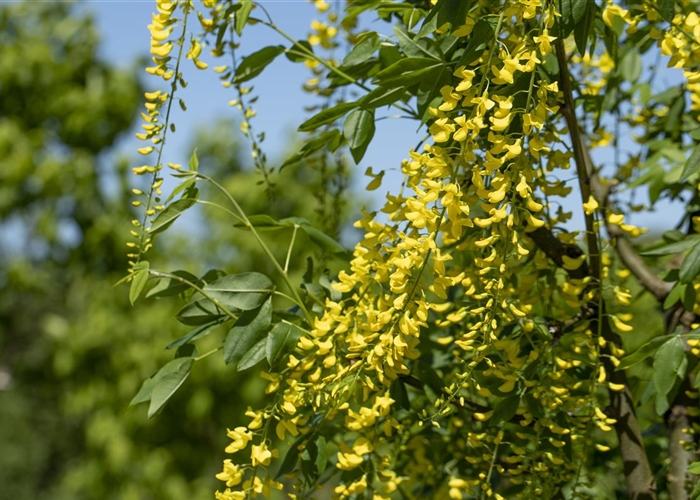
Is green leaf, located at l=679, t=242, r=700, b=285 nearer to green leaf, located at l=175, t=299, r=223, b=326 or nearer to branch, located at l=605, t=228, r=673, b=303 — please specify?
branch, located at l=605, t=228, r=673, b=303

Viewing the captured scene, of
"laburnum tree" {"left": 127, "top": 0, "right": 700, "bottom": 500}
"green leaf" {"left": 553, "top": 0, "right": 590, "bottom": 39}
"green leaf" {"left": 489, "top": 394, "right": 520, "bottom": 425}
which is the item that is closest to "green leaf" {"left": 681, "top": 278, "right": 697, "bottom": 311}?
"laburnum tree" {"left": 127, "top": 0, "right": 700, "bottom": 500}

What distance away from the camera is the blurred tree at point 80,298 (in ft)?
28.4

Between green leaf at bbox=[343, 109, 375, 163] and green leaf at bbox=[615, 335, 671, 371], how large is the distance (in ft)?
1.10

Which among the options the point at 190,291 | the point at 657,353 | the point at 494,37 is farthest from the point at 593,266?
the point at 190,291

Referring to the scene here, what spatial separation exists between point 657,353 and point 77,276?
1036cm

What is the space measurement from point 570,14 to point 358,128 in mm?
238

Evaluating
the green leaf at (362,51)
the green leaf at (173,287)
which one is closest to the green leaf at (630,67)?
the green leaf at (362,51)

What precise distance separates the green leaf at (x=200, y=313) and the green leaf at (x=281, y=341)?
10 cm

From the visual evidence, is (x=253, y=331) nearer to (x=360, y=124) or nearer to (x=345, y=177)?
(x=360, y=124)

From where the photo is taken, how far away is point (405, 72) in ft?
2.39

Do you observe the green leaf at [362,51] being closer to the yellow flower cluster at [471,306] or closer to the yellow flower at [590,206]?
the yellow flower cluster at [471,306]

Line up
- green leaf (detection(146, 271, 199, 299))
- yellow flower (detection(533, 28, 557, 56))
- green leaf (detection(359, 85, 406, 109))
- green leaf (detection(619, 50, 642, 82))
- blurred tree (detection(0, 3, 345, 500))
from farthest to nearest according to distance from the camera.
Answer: blurred tree (detection(0, 3, 345, 500)) → green leaf (detection(619, 50, 642, 82)) → green leaf (detection(146, 271, 199, 299)) → green leaf (detection(359, 85, 406, 109)) → yellow flower (detection(533, 28, 557, 56))

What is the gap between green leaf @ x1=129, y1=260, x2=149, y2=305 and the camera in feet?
2.50

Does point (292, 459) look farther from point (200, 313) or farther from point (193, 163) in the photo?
point (193, 163)
